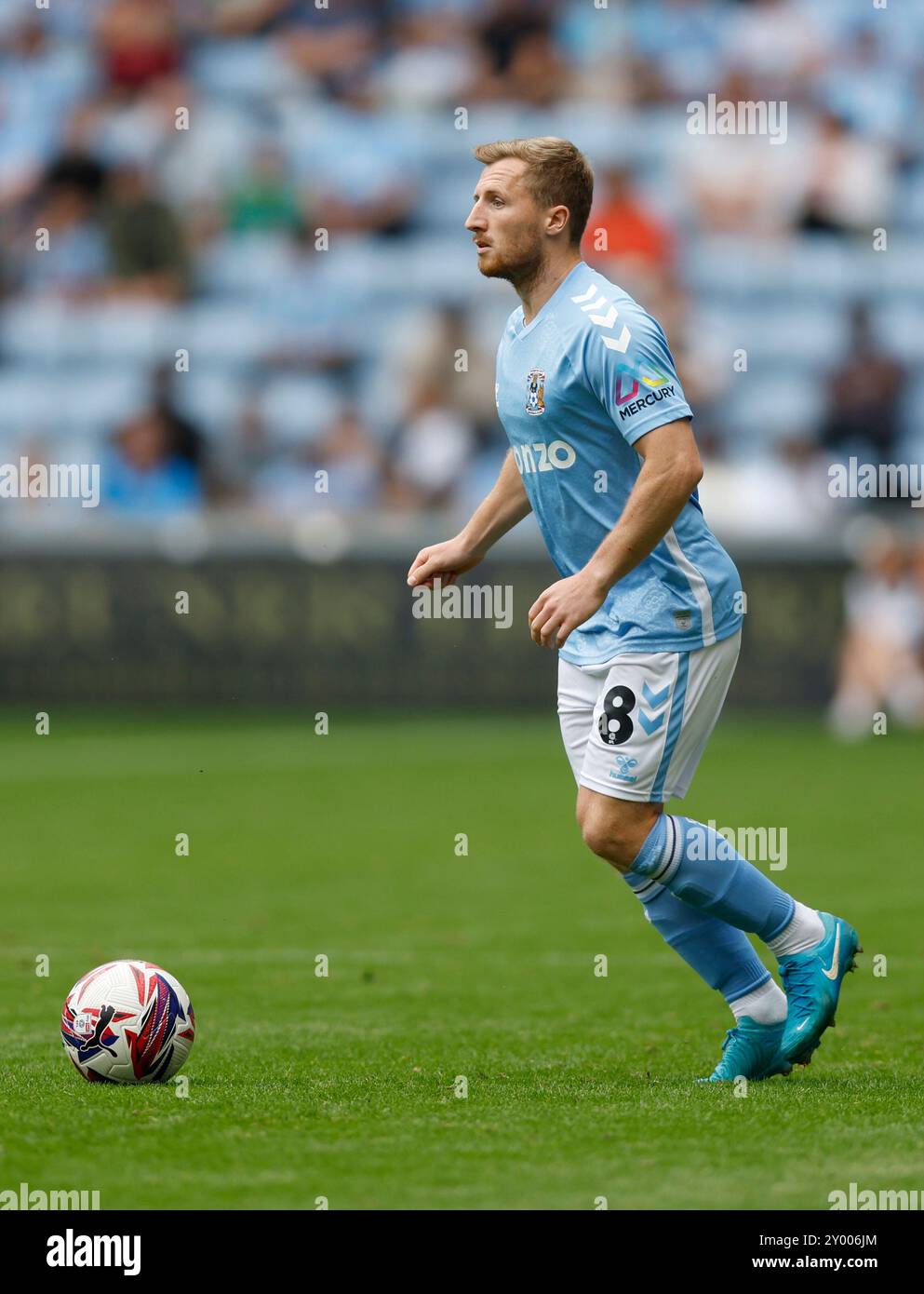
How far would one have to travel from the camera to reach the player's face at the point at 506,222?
584 cm

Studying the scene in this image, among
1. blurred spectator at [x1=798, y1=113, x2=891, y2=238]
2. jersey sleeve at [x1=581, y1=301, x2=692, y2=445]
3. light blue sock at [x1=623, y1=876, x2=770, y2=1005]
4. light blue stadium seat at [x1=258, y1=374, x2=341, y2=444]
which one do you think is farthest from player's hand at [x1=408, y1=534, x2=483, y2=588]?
blurred spectator at [x1=798, y1=113, x2=891, y2=238]

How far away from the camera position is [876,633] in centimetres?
1830

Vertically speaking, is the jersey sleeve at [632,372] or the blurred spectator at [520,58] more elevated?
the blurred spectator at [520,58]

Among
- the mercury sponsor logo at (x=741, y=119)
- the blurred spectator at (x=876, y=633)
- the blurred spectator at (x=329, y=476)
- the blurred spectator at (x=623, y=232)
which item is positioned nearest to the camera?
the blurred spectator at (x=876, y=633)

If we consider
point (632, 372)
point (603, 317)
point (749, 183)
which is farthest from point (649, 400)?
point (749, 183)

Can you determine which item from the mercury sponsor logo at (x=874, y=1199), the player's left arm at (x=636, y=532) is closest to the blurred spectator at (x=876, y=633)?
the player's left arm at (x=636, y=532)

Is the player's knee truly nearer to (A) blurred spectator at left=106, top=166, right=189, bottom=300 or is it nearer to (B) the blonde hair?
(B) the blonde hair

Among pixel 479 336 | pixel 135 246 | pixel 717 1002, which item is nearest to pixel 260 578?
pixel 479 336

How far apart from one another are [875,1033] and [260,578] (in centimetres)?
1168

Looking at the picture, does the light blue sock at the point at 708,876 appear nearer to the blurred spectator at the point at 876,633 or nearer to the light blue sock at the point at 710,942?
the light blue sock at the point at 710,942

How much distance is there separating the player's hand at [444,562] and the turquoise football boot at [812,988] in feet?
4.71

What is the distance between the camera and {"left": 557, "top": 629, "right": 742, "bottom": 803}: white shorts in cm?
570
